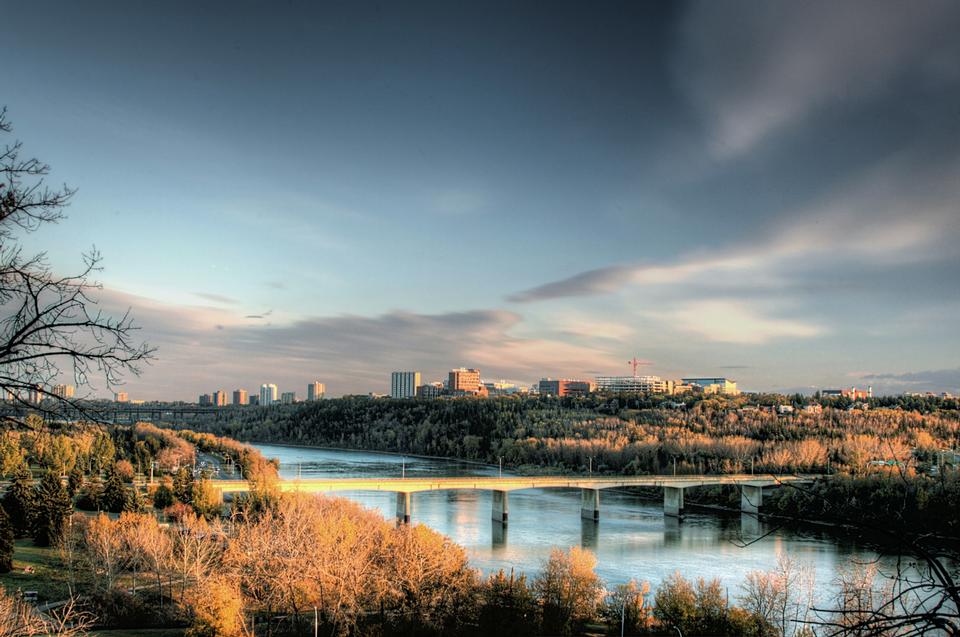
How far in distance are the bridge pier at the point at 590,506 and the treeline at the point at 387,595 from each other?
68.6 ft

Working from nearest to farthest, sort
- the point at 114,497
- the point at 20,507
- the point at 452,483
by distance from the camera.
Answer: the point at 20,507 → the point at 114,497 → the point at 452,483

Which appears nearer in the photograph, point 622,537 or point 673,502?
point 622,537

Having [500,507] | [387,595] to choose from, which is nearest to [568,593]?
[387,595]

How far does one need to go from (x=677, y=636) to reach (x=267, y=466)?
39425 mm

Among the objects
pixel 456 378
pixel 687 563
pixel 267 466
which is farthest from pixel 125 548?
pixel 456 378

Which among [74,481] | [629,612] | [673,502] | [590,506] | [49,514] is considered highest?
[74,481]

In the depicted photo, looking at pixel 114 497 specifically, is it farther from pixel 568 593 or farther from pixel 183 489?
pixel 568 593

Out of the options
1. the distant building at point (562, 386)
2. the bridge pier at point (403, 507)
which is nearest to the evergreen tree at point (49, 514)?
the bridge pier at point (403, 507)

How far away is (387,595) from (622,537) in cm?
2100

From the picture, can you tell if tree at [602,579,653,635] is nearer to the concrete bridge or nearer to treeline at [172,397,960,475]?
the concrete bridge

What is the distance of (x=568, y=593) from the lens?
20.6m

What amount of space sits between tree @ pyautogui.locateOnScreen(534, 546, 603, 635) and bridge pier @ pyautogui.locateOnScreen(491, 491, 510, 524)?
1872 cm

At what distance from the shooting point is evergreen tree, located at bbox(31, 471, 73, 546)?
27.6 metres

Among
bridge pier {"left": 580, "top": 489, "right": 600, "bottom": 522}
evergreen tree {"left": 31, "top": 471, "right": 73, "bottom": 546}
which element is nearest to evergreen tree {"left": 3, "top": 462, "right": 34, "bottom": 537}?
evergreen tree {"left": 31, "top": 471, "right": 73, "bottom": 546}
